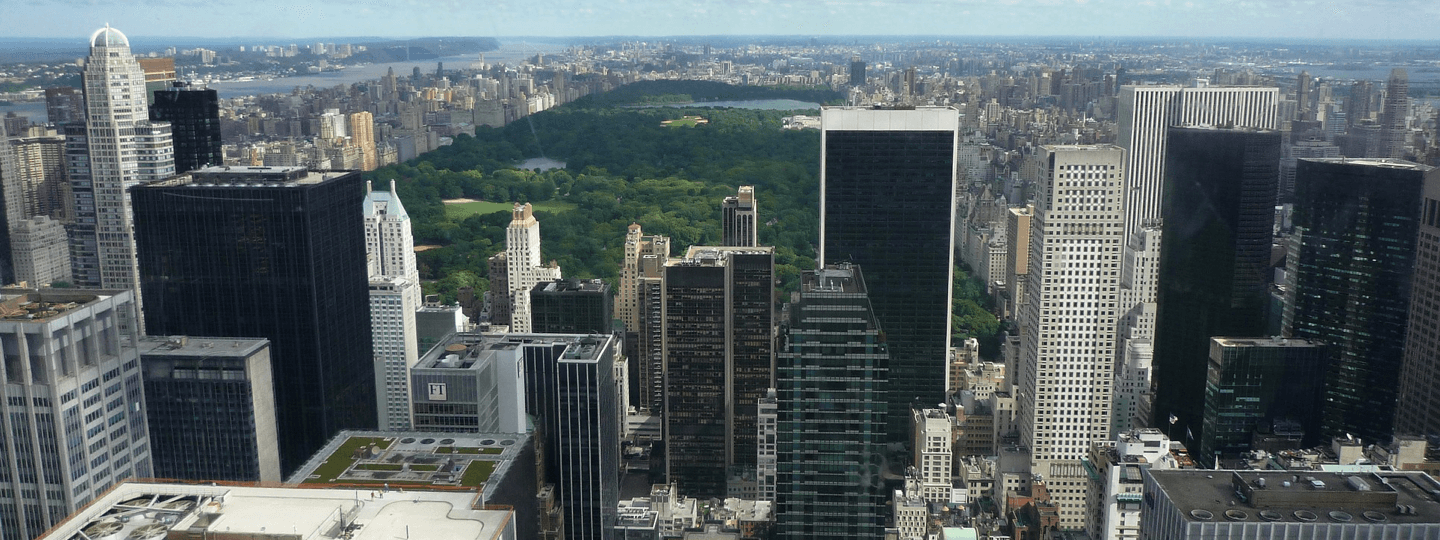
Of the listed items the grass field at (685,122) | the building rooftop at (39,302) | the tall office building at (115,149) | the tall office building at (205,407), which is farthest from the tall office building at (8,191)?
the grass field at (685,122)

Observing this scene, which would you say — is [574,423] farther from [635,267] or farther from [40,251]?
[635,267]

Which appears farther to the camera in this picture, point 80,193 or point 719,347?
point 719,347

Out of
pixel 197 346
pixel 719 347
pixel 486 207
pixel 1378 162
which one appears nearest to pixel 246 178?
pixel 197 346

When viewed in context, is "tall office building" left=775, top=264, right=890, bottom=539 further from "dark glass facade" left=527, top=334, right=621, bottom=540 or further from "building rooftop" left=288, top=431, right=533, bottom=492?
"building rooftop" left=288, top=431, right=533, bottom=492

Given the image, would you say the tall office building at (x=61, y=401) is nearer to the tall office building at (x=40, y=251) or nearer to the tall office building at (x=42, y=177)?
the tall office building at (x=40, y=251)

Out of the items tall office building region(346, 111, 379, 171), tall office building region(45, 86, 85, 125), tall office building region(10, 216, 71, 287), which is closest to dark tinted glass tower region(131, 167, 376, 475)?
tall office building region(10, 216, 71, 287)

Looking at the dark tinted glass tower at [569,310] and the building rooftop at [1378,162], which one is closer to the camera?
the building rooftop at [1378,162]
